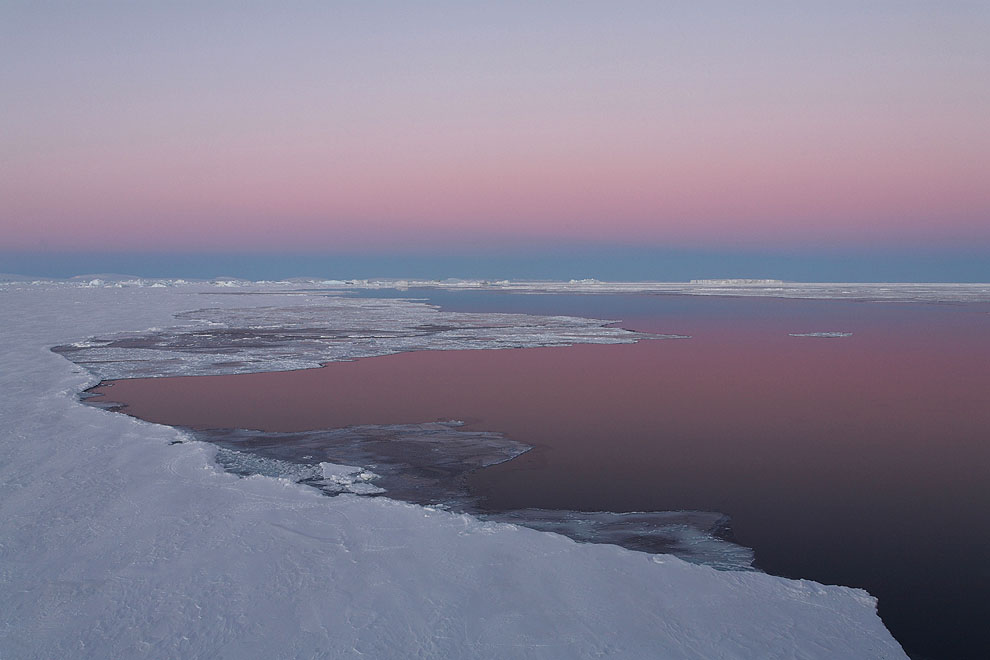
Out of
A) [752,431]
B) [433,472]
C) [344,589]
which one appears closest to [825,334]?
[752,431]

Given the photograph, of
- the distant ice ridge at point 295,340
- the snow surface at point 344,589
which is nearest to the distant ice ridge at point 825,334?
the distant ice ridge at point 295,340

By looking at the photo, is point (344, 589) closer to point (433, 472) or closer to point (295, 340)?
point (433, 472)

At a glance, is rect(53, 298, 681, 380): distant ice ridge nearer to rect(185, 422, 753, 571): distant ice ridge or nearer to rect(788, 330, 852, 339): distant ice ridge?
rect(788, 330, 852, 339): distant ice ridge

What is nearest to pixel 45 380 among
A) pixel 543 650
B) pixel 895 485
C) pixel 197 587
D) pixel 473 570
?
pixel 197 587

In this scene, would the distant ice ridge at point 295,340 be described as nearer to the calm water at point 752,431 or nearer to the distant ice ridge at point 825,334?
the calm water at point 752,431

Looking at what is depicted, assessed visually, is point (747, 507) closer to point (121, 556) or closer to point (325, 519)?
point (325, 519)
